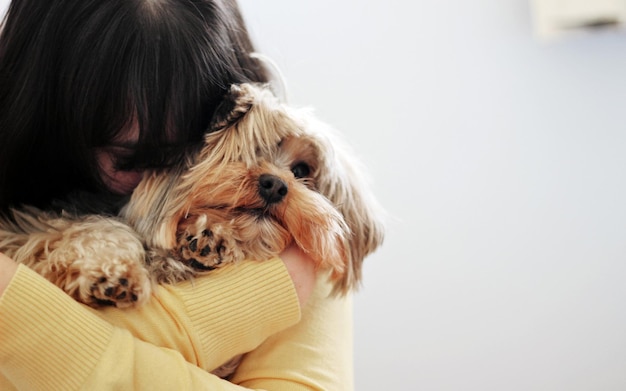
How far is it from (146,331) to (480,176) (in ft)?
4.99

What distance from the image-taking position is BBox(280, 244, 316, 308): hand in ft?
4.47

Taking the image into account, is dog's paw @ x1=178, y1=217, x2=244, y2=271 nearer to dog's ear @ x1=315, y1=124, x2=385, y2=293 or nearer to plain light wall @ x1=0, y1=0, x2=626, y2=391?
dog's ear @ x1=315, y1=124, x2=385, y2=293

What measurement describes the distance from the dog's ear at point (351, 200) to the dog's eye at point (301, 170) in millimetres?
25

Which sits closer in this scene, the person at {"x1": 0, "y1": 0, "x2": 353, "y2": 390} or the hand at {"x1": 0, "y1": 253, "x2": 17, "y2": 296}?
the hand at {"x1": 0, "y1": 253, "x2": 17, "y2": 296}

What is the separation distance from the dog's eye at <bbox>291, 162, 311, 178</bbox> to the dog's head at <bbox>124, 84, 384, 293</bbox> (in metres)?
0.02

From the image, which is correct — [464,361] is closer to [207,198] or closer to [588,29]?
[588,29]

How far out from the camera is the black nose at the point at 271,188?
1337mm

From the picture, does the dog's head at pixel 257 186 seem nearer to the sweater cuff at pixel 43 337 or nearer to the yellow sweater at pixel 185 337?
the yellow sweater at pixel 185 337

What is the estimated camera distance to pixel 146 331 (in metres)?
1.21

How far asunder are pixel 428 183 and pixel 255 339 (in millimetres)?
1279

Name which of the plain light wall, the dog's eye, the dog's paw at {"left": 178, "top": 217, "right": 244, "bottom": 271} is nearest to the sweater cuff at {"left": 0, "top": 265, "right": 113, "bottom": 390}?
the dog's paw at {"left": 178, "top": 217, "right": 244, "bottom": 271}

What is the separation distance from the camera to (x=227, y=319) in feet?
4.10

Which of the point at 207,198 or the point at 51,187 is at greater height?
the point at 207,198

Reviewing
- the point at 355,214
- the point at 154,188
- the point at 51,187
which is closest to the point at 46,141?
the point at 51,187
